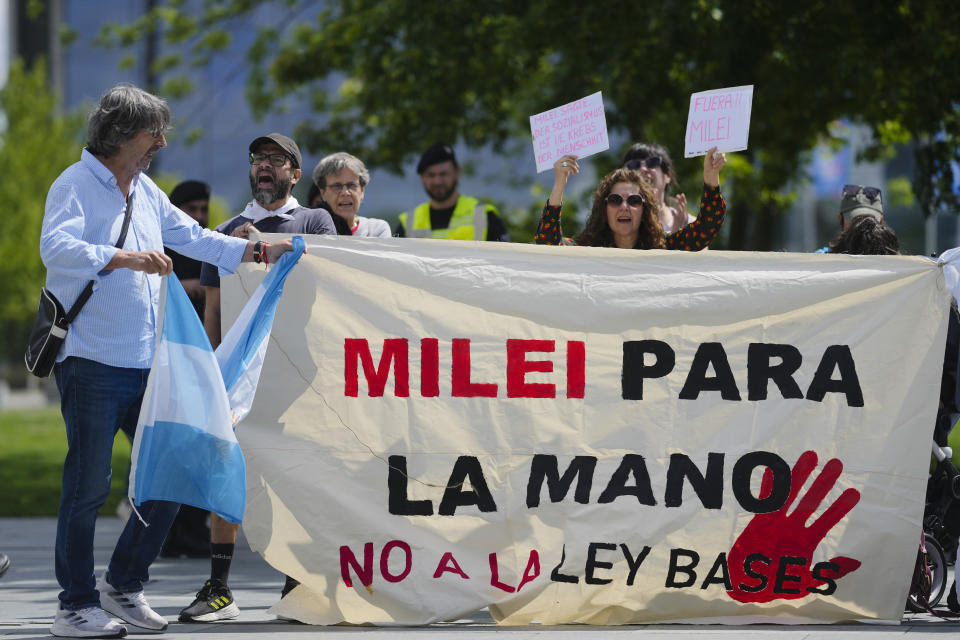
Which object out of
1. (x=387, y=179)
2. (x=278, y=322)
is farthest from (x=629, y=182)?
(x=387, y=179)

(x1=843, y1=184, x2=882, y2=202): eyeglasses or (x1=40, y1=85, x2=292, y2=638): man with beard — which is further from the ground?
(x1=843, y1=184, x2=882, y2=202): eyeglasses

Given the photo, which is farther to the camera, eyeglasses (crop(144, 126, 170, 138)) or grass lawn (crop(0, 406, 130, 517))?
grass lawn (crop(0, 406, 130, 517))

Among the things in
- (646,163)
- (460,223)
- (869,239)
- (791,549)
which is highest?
(646,163)

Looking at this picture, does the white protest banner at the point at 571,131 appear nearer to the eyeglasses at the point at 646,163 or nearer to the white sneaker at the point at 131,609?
the eyeglasses at the point at 646,163

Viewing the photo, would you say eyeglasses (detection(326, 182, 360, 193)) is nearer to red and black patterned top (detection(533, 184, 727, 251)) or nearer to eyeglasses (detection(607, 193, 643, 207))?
red and black patterned top (detection(533, 184, 727, 251))

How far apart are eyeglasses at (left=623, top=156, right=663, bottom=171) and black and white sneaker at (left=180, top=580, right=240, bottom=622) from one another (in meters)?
2.80

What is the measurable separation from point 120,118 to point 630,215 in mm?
2282

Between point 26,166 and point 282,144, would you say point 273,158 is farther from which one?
point 26,166

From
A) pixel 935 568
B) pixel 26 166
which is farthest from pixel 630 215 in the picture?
pixel 26 166

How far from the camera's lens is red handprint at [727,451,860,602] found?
5.20 metres

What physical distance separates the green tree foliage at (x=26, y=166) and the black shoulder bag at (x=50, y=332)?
32285 millimetres

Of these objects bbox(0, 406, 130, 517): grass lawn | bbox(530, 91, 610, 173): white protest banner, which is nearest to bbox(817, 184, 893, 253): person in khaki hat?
bbox(530, 91, 610, 173): white protest banner

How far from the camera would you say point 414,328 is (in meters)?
5.39

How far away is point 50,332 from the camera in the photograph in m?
4.70
